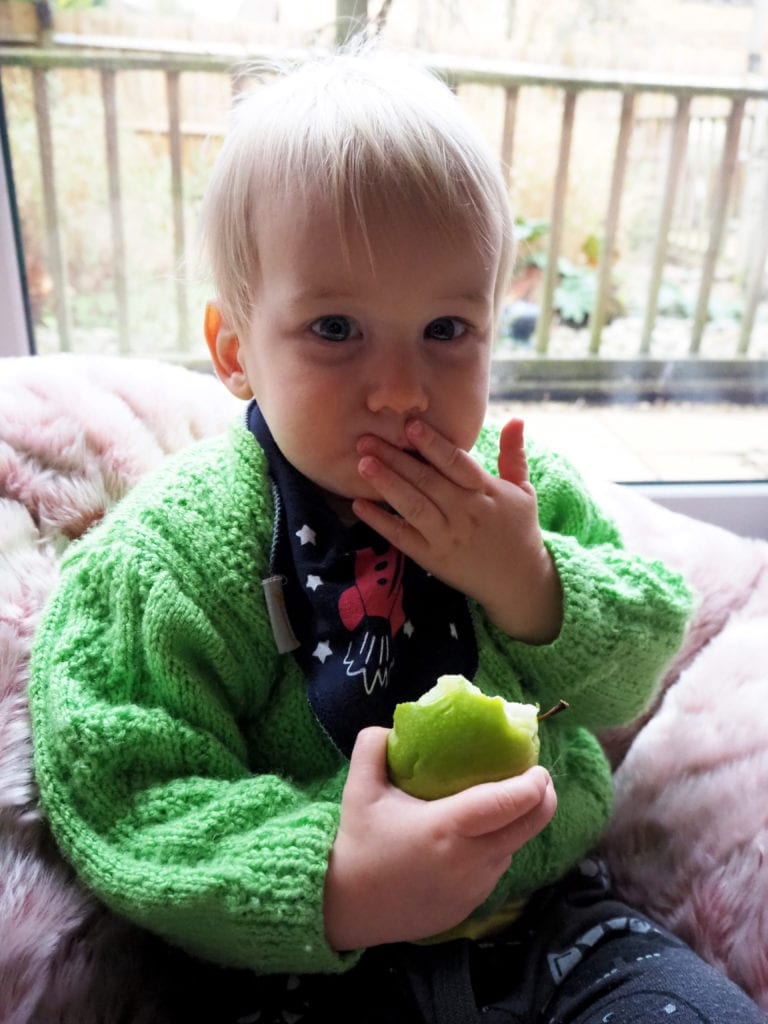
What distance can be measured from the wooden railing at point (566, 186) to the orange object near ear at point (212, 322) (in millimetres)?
378

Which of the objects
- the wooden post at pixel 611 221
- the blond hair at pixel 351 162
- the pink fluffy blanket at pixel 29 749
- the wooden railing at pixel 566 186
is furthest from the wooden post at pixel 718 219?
the blond hair at pixel 351 162

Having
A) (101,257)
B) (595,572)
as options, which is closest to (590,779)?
(595,572)

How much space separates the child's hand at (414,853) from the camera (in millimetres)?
567

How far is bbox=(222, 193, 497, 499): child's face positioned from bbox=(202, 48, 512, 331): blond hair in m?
0.02

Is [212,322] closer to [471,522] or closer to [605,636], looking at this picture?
[471,522]

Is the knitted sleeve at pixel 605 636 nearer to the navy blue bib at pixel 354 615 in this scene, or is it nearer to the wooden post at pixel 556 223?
the navy blue bib at pixel 354 615

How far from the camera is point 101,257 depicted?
1483mm

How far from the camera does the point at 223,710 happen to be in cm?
68

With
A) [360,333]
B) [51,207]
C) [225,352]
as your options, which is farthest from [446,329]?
[51,207]

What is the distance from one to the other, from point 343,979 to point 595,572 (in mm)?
381

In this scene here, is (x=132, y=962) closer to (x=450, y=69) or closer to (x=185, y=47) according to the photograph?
(x=185, y=47)

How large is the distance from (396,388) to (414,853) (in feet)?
1.05

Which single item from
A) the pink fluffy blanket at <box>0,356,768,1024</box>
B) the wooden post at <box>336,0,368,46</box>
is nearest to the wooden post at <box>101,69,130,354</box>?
the wooden post at <box>336,0,368,46</box>

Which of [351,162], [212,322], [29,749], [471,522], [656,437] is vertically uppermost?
[351,162]
